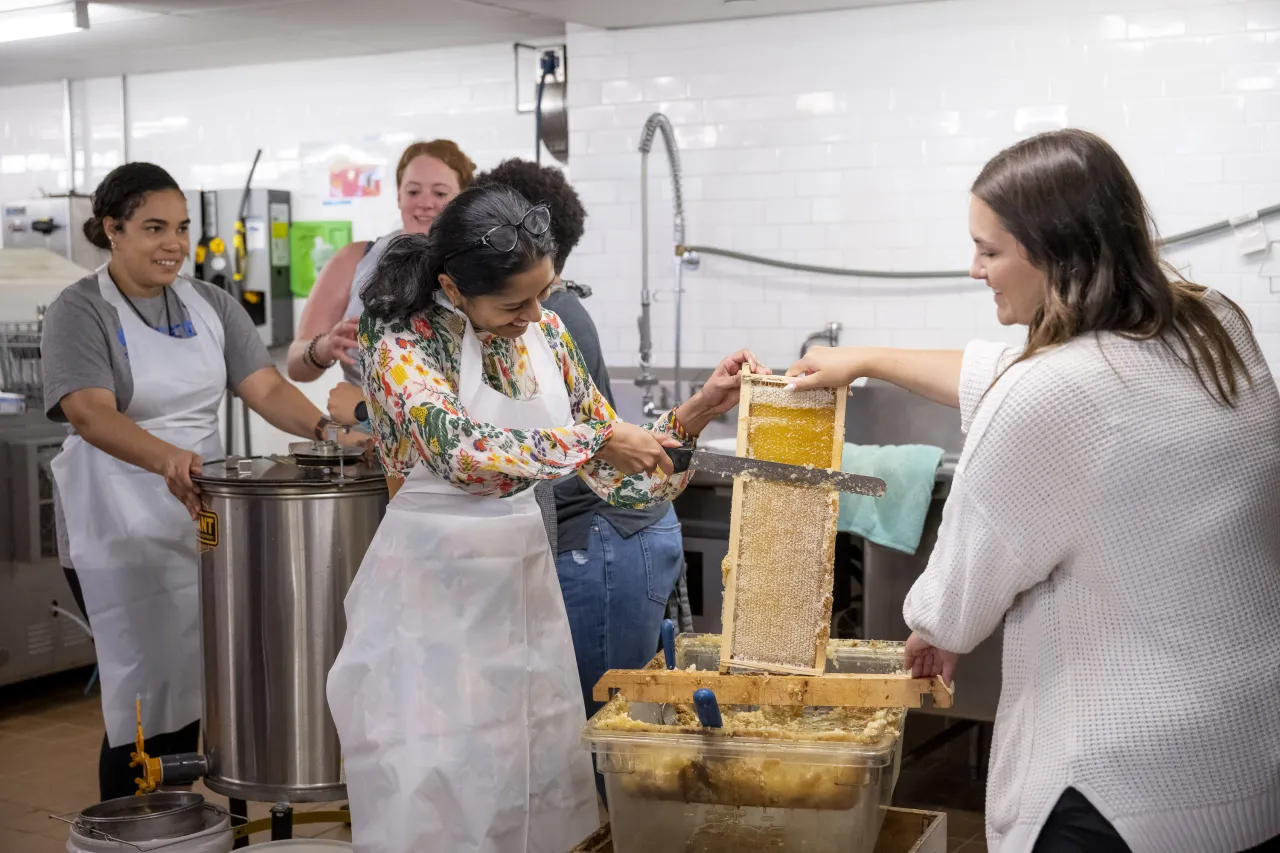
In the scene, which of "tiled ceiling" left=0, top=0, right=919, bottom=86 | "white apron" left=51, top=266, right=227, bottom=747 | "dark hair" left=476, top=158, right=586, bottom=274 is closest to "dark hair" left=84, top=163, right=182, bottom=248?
"white apron" left=51, top=266, right=227, bottom=747

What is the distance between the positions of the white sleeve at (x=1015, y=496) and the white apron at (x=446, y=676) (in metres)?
0.92

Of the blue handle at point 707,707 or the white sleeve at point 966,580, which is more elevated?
the white sleeve at point 966,580

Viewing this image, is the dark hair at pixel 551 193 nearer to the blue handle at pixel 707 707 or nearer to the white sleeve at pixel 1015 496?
the blue handle at pixel 707 707

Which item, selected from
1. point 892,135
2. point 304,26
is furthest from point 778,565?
point 304,26

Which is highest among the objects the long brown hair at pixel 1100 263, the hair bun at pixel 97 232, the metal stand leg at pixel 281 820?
the hair bun at pixel 97 232

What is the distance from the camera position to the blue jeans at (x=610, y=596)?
111 inches

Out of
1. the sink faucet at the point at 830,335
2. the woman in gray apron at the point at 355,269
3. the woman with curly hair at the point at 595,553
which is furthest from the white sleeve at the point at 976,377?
the sink faucet at the point at 830,335

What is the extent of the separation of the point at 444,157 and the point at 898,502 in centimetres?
164

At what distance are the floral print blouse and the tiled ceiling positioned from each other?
9.90 feet

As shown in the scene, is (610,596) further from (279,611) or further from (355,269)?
(355,269)

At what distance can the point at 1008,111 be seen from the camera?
491 centimetres

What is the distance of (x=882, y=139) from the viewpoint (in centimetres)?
512

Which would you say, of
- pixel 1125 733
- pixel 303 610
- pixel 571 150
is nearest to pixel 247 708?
pixel 303 610

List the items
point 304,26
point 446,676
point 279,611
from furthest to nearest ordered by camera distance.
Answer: point 304,26, point 279,611, point 446,676
